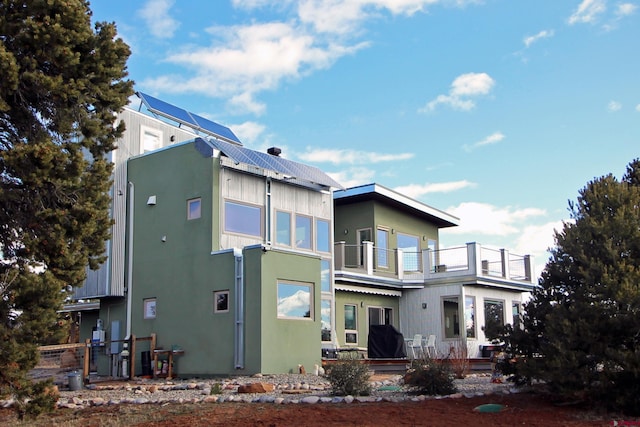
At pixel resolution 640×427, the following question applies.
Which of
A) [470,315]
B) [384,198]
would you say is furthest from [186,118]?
[470,315]

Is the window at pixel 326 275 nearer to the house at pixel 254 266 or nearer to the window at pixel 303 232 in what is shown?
Answer: the house at pixel 254 266

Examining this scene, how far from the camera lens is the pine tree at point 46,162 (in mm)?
8688

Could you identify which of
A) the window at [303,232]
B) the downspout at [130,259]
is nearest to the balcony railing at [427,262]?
the window at [303,232]

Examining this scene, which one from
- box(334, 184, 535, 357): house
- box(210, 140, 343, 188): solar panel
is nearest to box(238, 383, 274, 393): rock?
box(210, 140, 343, 188): solar panel

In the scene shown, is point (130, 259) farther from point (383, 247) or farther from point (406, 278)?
point (406, 278)

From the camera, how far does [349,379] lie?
34.4ft

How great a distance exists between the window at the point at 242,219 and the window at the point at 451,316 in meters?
7.74

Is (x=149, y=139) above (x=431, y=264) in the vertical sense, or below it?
above

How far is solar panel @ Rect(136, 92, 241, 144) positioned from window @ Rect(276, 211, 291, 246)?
4.19 m

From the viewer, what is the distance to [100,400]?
36.7ft

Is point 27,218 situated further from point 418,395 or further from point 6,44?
point 418,395

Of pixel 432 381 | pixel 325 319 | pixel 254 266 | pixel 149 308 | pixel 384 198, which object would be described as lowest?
pixel 432 381

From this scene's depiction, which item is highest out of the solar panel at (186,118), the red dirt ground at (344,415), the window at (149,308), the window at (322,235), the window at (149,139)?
the solar panel at (186,118)

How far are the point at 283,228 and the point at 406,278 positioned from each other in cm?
587
